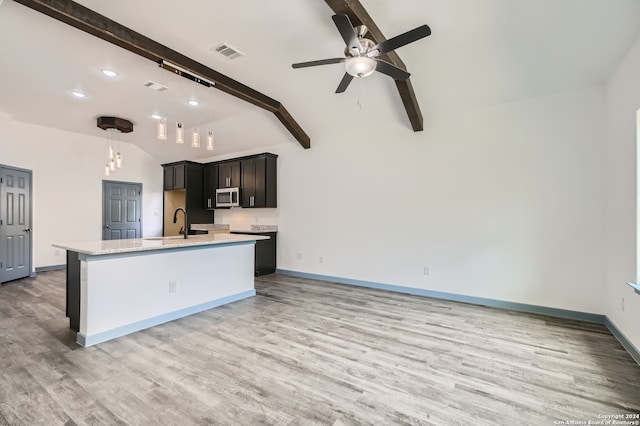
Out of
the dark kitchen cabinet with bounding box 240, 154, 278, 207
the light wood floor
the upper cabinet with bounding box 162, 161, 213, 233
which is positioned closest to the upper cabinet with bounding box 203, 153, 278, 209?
the dark kitchen cabinet with bounding box 240, 154, 278, 207

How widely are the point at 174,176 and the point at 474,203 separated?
667 centimetres

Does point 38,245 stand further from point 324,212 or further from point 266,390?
point 266,390

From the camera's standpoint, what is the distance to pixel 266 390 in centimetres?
210

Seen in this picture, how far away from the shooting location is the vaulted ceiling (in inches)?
112

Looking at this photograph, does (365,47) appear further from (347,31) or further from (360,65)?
(347,31)

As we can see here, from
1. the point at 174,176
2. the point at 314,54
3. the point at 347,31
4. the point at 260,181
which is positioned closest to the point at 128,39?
the point at 314,54

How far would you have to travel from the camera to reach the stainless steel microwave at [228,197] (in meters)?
6.55

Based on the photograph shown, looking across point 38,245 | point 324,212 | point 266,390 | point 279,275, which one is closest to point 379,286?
point 324,212

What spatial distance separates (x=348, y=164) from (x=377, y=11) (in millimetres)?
2636

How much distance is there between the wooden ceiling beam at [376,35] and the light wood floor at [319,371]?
2.72 meters

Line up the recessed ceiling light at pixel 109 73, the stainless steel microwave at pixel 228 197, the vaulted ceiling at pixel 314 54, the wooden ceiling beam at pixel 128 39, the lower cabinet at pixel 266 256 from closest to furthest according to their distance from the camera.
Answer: the wooden ceiling beam at pixel 128 39, the vaulted ceiling at pixel 314 54, the recessed ceiling light at pixel 109 73, the lower cabinet at pixel 266 256, the stainless steel microwave at pixel 228 197

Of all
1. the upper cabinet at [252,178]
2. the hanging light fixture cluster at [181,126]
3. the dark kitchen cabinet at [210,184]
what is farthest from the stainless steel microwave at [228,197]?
the hanging light fixture cluster at [181,126]

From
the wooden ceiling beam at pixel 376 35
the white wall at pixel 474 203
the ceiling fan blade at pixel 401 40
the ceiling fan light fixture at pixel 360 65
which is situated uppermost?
the wooden ceiling beam at pixel 376 35

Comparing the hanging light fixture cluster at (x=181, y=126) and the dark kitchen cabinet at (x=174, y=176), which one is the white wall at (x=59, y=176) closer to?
the dark kitchen cabinet at (x=174, y=176)
